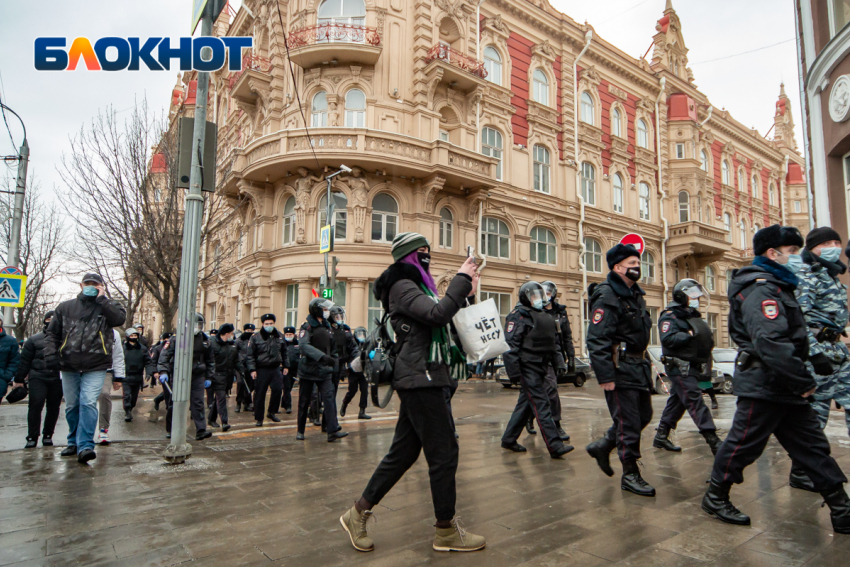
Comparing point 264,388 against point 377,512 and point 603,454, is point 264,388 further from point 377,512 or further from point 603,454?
point 603,454

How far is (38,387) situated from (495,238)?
20.4 m

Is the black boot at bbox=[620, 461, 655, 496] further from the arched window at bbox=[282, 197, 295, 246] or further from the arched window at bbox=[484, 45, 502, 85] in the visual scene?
the arched window at bbox=[484, 45, 502, 85]

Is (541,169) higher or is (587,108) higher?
(587,108)

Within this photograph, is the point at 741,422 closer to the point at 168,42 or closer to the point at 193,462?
the point at 193,462

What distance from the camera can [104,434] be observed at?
7.12 metres

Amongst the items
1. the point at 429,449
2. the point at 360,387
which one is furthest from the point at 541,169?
the point at 429,449

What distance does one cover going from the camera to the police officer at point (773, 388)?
354 cm

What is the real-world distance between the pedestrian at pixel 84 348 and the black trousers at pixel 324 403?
244 centimetres

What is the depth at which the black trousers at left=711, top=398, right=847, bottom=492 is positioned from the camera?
3.64 metres

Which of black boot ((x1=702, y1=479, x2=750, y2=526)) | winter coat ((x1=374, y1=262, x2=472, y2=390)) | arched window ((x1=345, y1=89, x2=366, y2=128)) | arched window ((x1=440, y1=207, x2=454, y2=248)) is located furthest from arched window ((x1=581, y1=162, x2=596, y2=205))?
winter coat ((x1=374, y1=262, x2=472, y2=390))

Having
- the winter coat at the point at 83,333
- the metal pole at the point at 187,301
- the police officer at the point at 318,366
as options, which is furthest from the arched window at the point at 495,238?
the winter coat at the point at 83,333

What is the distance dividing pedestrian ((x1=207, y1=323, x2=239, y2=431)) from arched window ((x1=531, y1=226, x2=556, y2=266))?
61.2ft

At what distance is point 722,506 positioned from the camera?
3779 millimetres

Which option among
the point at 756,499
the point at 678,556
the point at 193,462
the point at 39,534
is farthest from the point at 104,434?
the point at 756,499
